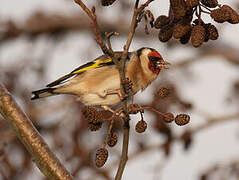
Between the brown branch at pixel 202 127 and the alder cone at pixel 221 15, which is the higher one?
the alder cone at pixel 221 15

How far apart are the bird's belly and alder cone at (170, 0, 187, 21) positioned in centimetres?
194

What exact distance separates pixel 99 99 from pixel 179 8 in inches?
80.0

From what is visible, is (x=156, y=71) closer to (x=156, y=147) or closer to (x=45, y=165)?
(x=156, y=147)

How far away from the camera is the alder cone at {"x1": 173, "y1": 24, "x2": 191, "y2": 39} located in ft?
7.38

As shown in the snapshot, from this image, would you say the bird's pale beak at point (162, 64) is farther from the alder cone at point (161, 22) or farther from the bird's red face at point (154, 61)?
the alder cone at point (161, 22)

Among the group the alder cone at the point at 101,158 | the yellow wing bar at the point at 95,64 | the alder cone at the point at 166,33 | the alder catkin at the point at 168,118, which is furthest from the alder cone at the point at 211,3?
the yellow wing bar at the point at 95,64

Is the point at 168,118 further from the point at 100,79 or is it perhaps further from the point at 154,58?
the point at 154,58

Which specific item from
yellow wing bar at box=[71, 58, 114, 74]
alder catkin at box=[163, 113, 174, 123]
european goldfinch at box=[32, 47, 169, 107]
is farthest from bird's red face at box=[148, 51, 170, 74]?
alder catkin at box=[163, 113, 174, 123]

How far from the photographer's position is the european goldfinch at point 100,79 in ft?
13.1

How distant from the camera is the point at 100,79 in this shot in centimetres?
402

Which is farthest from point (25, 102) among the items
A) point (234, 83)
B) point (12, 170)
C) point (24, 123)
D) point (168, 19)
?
point (168, 19)

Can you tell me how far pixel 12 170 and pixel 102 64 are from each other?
1271 millimetres

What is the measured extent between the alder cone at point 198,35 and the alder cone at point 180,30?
0.03 m

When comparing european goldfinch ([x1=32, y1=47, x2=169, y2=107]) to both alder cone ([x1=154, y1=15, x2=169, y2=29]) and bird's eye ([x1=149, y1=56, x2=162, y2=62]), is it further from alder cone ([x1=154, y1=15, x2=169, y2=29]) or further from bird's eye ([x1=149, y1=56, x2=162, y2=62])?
alder cone ([x1=154, y1=15, x2=169, y2=29])
